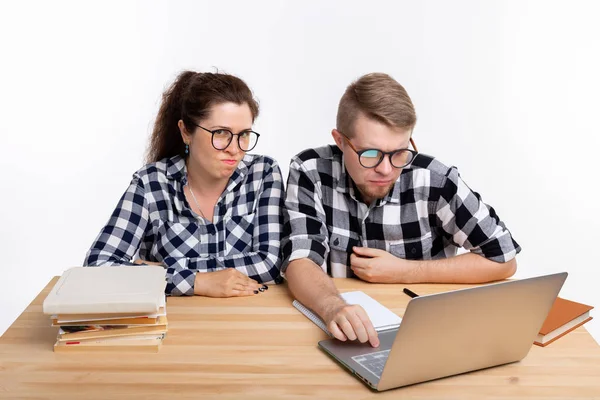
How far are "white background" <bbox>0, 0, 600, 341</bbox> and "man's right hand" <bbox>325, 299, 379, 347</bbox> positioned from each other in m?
2.76

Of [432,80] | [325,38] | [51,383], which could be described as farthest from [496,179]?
[51,383]

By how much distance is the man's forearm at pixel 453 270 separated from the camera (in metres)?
2.38

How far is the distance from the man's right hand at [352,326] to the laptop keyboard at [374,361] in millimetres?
39

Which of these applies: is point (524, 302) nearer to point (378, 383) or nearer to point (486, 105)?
point (378, 383)

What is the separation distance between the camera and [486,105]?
15.7 ft

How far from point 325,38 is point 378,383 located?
3264 mm

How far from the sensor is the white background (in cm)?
457

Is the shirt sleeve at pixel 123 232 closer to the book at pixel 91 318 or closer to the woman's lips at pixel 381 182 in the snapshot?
the book at pixel 91 318

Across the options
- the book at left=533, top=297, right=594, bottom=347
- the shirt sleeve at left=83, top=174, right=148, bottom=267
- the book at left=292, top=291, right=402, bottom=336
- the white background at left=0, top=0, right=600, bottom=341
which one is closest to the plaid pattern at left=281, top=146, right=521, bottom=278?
the book at left=292, top=291, right=402, bottom=336

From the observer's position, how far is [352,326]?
1.84 metres

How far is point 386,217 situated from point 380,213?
24 mm

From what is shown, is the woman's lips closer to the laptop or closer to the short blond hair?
the short blond hair

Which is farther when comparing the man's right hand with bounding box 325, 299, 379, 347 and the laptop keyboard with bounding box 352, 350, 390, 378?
the man's right hand with bounding box 325, 299, 379, 347

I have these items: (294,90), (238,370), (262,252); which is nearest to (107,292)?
(238,370)
